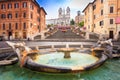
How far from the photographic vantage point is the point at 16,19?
165ft

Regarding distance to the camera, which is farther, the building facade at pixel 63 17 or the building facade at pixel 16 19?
the building facade at pixel 63 17

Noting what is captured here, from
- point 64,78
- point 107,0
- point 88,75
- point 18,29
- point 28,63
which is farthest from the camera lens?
point 18,29

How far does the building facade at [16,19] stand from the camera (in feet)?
160

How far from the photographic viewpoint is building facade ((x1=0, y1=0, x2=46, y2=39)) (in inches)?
1921

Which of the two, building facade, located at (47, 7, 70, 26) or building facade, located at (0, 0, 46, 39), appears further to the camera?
building facade, located at (47, 7, 70, 26)

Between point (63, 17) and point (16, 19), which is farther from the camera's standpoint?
point (63, 17)

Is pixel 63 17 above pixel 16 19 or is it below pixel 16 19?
above

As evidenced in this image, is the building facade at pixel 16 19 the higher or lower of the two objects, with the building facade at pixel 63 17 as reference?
lower

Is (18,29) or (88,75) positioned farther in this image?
(18,29)

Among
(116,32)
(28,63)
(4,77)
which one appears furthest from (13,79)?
(116,32)

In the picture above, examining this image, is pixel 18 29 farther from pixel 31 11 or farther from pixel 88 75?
pixel 88 75

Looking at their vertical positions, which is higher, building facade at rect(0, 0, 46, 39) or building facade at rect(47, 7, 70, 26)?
building facade at rect(47, 7, 70, 26)

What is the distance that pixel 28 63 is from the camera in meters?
11.5

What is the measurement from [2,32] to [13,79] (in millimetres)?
44107
